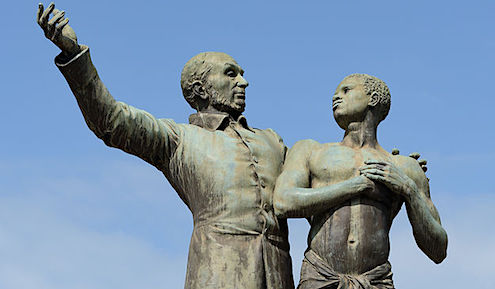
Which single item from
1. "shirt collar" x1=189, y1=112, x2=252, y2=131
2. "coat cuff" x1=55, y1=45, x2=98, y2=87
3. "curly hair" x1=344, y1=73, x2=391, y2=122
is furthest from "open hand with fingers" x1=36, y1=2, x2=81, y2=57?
"curly hair" x1=344, y1=73, x2=391, y2=122

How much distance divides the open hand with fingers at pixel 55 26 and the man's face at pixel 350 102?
107 inches

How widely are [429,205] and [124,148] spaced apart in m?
3.09

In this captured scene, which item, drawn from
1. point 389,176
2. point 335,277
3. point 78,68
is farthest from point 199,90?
point 335,277

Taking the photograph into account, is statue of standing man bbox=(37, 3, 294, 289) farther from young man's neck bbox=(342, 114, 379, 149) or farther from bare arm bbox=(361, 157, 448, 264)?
bare arm bbox=(361, 157, 448, 264)

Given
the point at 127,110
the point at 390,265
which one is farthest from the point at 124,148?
the point at 390,265

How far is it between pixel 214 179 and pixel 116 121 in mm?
1120

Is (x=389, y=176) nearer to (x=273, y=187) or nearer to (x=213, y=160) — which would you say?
(x=273, y=187)

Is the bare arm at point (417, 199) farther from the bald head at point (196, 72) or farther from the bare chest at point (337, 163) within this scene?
the bald head at point (196, 72)

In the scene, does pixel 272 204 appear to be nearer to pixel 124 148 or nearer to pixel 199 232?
pixel 199 232

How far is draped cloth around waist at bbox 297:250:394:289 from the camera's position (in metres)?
11.1

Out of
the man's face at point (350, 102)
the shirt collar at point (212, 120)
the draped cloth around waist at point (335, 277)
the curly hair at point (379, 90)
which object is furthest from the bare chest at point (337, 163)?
the shirt collar at point (212, 120)

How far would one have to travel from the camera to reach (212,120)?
1208cm

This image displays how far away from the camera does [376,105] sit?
1162 cm

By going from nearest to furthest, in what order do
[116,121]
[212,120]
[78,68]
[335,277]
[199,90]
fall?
[78,68] < [335,277] < [116,121] < [212,120] < [199,90]
